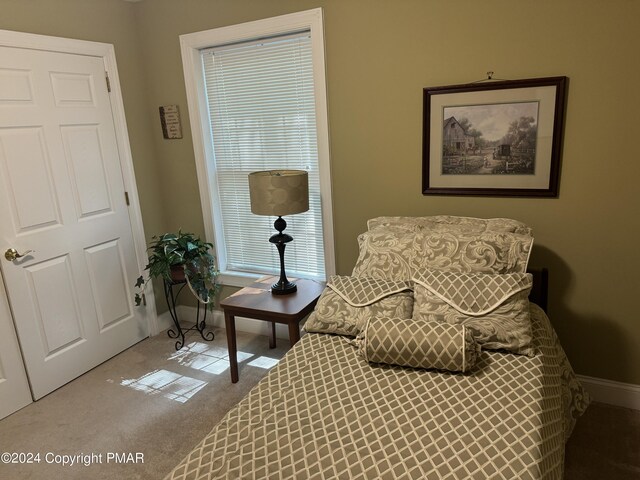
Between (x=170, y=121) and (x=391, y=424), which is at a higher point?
(x=170, y=121)

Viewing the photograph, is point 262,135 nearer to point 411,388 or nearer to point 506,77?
point 506,77

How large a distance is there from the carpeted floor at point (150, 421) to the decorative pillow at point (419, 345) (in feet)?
2.97

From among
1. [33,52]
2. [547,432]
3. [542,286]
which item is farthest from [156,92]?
[547,432]

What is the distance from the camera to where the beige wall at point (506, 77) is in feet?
6.75

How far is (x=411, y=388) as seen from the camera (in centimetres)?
155

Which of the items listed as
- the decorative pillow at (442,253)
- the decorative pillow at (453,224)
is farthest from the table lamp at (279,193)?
the decorative pillow at (442,253)

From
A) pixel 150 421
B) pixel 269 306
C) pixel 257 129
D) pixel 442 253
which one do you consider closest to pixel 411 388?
pixel 442 253

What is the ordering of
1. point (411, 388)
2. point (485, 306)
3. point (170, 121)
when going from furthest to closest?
point (170, 121), point (485, 306), point (411, 388)

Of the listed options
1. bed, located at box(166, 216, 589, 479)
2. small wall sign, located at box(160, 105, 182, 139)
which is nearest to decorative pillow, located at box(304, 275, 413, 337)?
bed, located at box(166, 216, 589, 479)

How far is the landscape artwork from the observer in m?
2.23

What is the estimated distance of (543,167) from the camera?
2232 millimetres

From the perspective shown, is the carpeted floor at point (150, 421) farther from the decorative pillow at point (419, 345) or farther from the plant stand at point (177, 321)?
the decorative pillow at point (419, 345)

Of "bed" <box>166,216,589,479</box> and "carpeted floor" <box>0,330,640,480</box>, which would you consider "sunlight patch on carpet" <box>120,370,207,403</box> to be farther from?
"bed" <box>166,216,589,479</box>

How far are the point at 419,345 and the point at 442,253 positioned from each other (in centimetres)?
55
